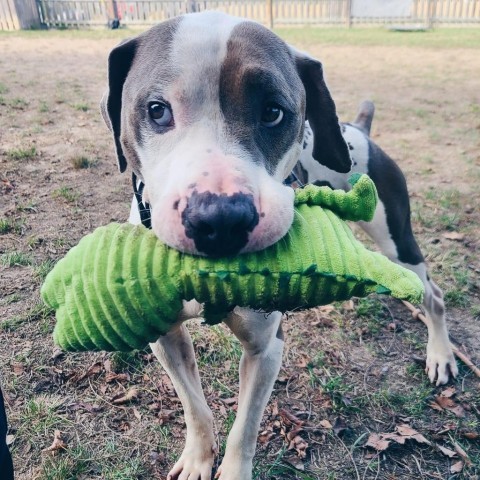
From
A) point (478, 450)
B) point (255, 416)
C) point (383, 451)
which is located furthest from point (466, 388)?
point (255, 416)

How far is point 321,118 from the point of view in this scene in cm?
274

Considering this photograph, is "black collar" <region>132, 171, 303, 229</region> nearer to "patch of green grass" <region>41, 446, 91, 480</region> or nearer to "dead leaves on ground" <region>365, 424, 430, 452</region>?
"patch of green grass" <region>41, 446, 91, 480</region>

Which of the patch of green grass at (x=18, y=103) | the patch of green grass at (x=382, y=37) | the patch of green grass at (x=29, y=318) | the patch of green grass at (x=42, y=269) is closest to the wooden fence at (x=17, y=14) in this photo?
the patch of green grass at (x=382, y=37)

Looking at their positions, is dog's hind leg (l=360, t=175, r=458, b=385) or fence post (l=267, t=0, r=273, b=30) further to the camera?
fence post (l=267, t=0, r=273, b=30)

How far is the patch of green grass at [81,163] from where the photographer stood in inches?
227

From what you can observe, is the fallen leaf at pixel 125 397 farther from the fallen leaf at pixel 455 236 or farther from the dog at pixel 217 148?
the fallen leaf at pixel 455 236

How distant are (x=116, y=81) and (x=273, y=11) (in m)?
21.0

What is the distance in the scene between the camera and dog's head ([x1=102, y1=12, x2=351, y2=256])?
5.30 feet

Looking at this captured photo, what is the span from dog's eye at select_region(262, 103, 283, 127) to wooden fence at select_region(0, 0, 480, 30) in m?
20.2

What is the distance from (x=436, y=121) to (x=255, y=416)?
682 cm

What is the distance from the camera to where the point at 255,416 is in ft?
8.41

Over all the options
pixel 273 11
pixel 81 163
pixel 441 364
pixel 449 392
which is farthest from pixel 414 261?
pixel 273 11

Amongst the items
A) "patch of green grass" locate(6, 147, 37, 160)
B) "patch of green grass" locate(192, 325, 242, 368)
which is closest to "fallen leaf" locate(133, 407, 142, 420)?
"patch of green grass" locate(192, 325, 242, 368)

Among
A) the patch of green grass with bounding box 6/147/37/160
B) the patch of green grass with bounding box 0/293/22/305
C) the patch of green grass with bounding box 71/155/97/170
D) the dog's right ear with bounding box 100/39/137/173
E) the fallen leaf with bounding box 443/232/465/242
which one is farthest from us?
the patch of green grass with bounding box 6/147/37/160
